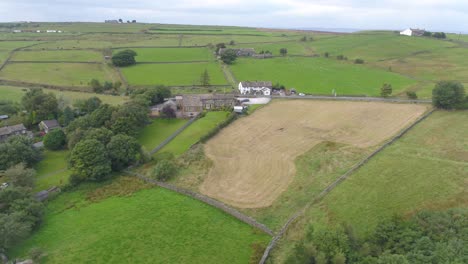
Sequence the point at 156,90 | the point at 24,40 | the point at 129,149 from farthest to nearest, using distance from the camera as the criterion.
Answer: the point at 24,40 < the point at 156,90 < the point at 129,149

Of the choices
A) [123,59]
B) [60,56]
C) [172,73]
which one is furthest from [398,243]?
[60,56]

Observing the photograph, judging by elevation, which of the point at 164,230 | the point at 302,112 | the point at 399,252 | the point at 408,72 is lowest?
the point at 164,230

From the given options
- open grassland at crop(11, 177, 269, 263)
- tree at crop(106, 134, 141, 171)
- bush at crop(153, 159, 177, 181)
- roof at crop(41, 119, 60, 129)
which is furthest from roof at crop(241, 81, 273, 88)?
open grassland at crop(11, 177, 269, 263)

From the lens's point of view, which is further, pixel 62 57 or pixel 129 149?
pixel 62 57

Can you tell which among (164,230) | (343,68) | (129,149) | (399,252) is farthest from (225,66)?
(399,252)

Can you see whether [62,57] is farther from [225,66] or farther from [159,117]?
[159,117]

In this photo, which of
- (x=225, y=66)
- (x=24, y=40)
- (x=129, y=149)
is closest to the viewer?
(x=129, y=149)

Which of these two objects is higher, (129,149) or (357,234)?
(129,149)

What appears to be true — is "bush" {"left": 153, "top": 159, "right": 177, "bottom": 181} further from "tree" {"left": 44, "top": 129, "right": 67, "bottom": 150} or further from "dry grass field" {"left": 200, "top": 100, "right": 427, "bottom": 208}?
"tree" {"left": 44, "top": 129, "right": 67, "bottom": 150}
